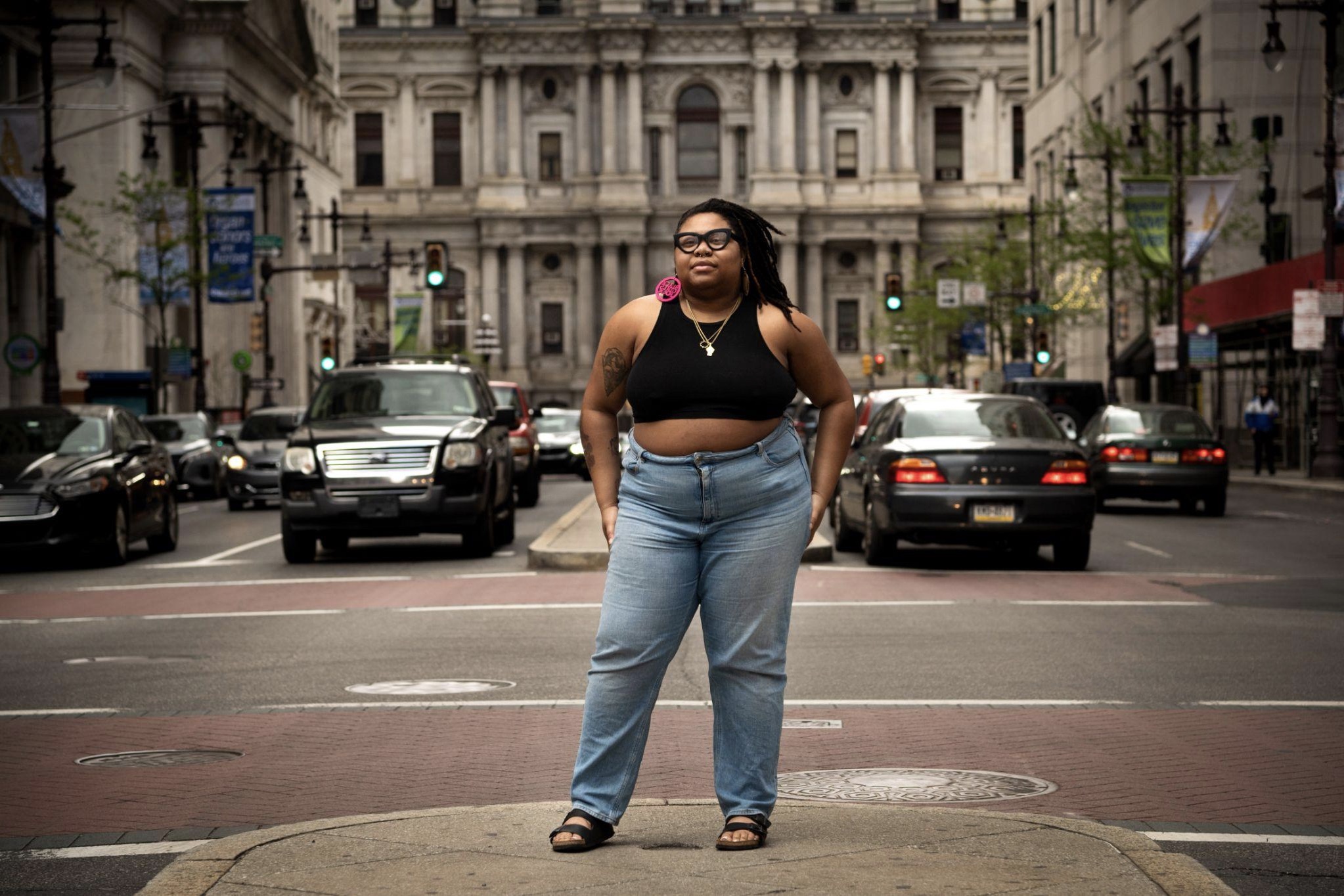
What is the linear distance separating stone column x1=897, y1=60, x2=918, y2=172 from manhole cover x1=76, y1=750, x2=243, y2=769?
105 metres

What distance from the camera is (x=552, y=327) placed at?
4493 inches

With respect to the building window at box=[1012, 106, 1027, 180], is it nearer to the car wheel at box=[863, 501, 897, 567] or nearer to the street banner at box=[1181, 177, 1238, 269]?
the street banner at box=[1181, 177, 1238, 269]

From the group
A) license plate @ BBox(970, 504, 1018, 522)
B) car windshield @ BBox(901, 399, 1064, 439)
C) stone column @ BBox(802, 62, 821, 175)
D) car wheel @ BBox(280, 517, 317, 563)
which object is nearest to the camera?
license plate @ BBox(970, 504, 1018, 522)

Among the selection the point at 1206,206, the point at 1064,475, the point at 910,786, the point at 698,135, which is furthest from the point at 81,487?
the point at 698,135

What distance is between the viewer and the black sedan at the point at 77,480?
20.5m

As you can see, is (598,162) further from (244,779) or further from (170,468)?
(244,779)

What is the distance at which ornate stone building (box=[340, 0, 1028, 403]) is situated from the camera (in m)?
112

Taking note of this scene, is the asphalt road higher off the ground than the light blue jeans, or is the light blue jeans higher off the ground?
the light blue jeans

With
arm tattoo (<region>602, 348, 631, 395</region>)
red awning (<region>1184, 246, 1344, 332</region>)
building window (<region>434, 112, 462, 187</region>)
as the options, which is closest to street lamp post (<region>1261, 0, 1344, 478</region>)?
red awning (<region>1184, 246, 1344, 332</region>)

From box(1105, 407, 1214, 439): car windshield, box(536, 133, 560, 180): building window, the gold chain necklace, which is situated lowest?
box(1105, 407, 1214, 439): car windshield

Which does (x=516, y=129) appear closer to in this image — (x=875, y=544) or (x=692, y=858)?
(x=875, y=544)

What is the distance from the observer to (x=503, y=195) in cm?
11238

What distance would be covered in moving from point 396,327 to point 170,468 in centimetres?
5461

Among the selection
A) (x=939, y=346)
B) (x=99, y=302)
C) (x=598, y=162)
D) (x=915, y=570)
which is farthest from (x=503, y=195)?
(x=915, y=570)
